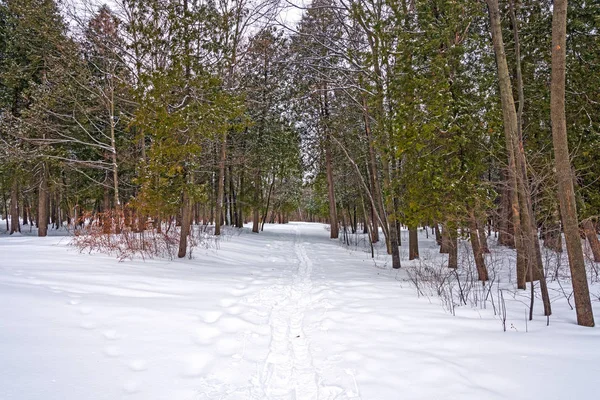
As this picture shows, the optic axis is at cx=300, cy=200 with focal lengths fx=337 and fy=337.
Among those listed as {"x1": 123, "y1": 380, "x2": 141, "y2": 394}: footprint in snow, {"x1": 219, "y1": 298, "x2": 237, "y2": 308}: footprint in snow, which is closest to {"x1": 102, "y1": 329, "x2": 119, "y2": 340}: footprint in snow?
{"x1": 123, "y1": 380, "x2": 141, "y2": 394}: footprint in snow

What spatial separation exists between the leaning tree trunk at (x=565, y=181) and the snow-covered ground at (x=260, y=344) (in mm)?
387

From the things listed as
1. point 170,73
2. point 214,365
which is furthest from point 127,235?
point 214,365

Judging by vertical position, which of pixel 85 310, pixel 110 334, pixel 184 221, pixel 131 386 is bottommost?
pixel 131 386

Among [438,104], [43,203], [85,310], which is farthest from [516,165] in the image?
[43,203]

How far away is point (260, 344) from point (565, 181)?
13.8ft

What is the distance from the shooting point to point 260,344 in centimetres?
380

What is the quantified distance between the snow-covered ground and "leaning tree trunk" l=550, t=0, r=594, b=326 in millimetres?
387

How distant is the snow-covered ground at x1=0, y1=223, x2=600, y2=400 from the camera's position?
8.79 ft

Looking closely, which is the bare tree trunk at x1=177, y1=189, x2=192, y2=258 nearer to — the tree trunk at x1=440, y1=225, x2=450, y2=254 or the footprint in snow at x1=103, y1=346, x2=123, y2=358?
the footprint in snow at x1=103, y1=346, x2=123, y2=358

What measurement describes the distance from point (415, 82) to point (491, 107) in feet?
5.29

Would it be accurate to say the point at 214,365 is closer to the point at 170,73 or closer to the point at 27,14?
the point at 170,73

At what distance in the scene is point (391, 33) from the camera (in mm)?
7547

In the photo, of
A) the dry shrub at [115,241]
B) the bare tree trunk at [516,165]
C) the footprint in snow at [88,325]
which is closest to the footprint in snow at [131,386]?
the footprint in snow at [88,325]

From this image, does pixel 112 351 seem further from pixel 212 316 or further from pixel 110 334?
pixel 212 316
